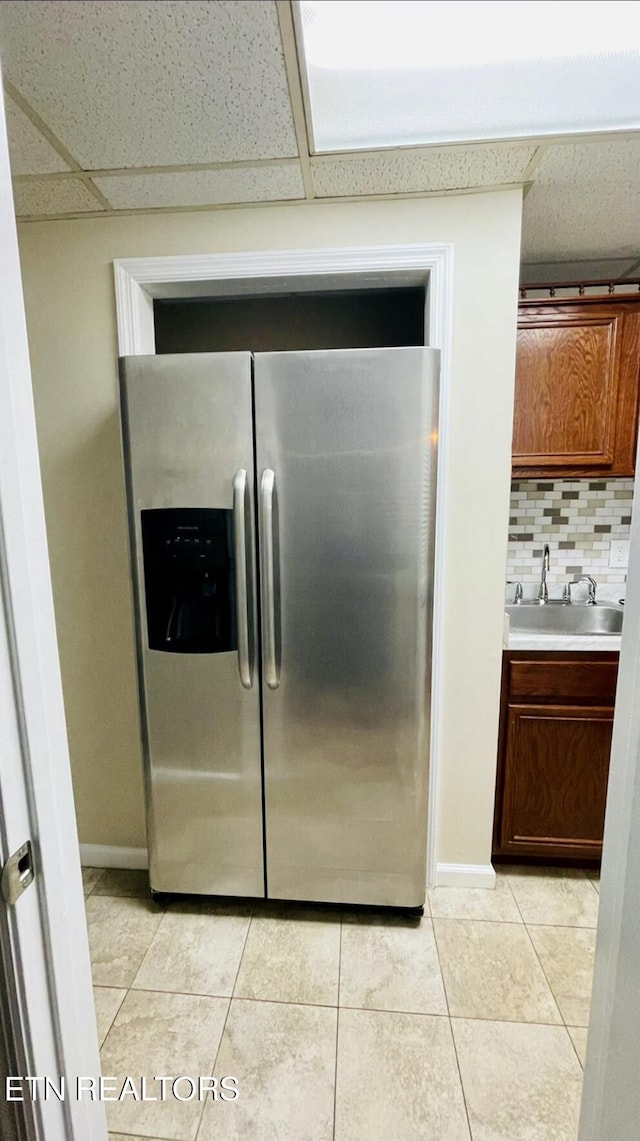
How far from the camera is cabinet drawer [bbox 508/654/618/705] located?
1.80m

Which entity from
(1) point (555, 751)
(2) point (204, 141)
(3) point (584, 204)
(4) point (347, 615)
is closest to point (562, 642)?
(1) point (555, 751)

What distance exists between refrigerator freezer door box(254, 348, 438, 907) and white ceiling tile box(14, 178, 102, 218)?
2.43 feet

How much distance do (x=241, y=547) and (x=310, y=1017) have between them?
1342mm

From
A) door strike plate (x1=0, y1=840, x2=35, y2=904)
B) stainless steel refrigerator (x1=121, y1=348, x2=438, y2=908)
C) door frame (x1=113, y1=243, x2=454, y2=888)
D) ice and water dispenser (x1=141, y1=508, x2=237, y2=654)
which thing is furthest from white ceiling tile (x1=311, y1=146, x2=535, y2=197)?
door strike plate (x1=0, y1=840, x2=35, y2=904)

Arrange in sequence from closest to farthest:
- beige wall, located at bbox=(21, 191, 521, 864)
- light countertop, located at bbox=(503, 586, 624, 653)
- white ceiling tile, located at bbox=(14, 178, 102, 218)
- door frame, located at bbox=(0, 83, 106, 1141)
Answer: door frame, located at bbox=(0, 83, 106, 1141), white ceiling tile, located at bbox=(14, 178, 102, 218), beige wall, located at bbox=(21, 191, 521, 864), light countertop, located at bbox=(503, 586, 624, 653)

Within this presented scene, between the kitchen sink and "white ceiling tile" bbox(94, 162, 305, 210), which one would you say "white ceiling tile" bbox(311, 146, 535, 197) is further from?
the kitchen sink

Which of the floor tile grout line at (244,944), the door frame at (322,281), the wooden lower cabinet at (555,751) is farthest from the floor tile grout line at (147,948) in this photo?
the wooden lower cabinet at (555,751)

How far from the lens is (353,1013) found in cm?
141

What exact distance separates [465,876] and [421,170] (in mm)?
2331

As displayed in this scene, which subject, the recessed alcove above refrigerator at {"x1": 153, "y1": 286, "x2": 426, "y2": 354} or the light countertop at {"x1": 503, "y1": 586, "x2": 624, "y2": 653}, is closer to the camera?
the light countertop at {"x1": 503, "y1": 586, "x2": 624, "y2": 653}

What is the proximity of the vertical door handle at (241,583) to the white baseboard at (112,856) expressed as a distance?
1.00m

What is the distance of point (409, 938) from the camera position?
65.6 inches

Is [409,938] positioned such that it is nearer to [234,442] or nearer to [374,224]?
[234,442]

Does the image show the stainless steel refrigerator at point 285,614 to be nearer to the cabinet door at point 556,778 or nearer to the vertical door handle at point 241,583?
the vertical door handle at point 241,583
